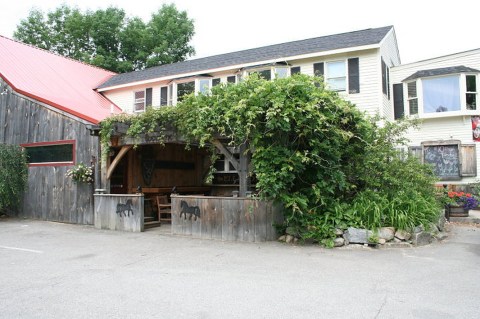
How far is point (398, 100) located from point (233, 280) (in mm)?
13956

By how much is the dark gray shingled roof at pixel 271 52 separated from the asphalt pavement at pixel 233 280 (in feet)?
29.7

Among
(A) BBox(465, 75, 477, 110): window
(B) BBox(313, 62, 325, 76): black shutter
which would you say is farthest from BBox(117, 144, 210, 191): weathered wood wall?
(A) BBox(465, 75, 477, 110): window

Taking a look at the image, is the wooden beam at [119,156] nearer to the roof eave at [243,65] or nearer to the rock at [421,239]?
the roof eave at [243,65]

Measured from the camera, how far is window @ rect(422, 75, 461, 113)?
15.2 meters

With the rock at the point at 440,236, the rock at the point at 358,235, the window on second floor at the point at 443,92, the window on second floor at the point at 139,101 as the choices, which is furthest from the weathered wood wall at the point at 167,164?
the window on second floor at the point at 443,92

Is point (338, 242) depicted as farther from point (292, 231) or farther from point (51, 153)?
point (51, 153)

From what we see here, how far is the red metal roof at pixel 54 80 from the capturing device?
13297 millimetres

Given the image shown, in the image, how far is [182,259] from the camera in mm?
6879

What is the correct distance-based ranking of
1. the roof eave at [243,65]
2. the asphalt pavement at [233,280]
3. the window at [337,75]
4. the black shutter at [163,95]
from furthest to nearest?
1. the black shutter at [163,95]
2. the window at [337,75]
3. the roof eave at [243,65]
4. the asphalt pavement at [233,280]

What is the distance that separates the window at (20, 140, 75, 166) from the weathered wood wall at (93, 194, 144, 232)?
2.15 m

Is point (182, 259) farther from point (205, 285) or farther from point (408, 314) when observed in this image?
point (408, 314)

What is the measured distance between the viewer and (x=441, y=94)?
15547 millimetres

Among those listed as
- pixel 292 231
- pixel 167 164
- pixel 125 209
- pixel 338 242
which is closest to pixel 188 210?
pixel 125 209

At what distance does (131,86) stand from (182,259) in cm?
1492
